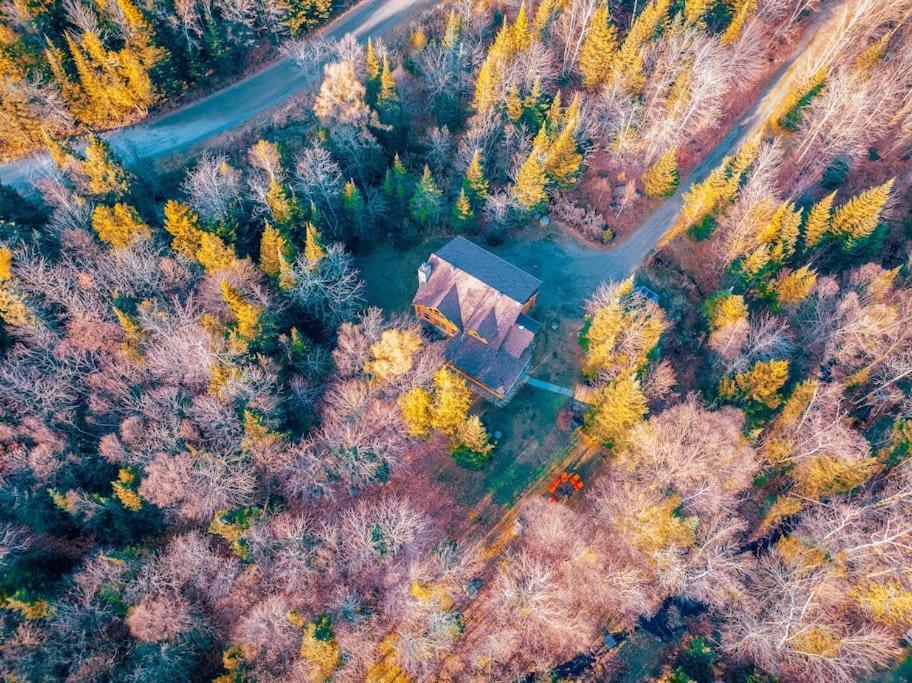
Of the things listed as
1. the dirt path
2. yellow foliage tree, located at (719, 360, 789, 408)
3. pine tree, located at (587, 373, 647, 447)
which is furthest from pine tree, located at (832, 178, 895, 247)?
pine tree, located at (587, 373, 647, 447)

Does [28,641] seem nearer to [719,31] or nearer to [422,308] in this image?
[422,308]

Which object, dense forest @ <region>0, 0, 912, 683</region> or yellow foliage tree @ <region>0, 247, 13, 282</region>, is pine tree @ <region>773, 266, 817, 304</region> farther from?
yellow foliage tree @ <region>0, 247, 13, 282</region>

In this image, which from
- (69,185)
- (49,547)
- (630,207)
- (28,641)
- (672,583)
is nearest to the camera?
(28,641)

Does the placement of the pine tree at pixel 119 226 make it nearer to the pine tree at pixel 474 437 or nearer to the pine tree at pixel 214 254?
the pine tree at pixel 214 254

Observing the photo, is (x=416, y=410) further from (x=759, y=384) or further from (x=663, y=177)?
(x=663, y=177)

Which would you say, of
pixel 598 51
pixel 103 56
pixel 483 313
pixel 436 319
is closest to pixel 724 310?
pixel 483 313

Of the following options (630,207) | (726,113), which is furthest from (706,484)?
(726,113)

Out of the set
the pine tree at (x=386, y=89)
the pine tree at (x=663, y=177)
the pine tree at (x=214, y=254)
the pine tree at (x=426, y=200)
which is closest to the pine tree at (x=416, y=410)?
the pine tree at (x=214, y=254)
